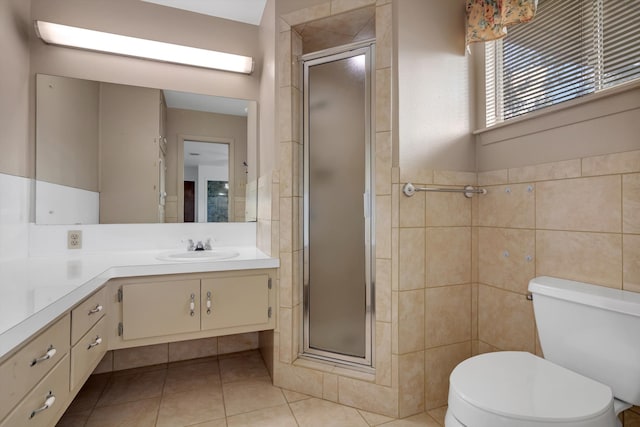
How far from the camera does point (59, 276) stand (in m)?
1.26

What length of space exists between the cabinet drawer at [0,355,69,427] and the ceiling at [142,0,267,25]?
84.4 inches

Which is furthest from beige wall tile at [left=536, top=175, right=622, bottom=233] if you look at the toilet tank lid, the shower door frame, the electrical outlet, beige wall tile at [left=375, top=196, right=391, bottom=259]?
the electrical outlet

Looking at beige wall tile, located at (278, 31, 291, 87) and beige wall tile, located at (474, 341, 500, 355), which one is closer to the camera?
beige wall tile, located at (474, 341, 500, 355)

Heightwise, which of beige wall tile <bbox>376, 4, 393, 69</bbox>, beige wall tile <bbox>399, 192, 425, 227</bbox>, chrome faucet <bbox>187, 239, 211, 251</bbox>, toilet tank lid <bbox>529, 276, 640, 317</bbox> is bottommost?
toilet tank lid <bbox>529, 276, 640, 317</bbox>

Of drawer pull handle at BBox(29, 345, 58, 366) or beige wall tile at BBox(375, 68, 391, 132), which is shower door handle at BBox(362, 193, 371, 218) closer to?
beige wall tile at BBox(375, 68, 391, 132)

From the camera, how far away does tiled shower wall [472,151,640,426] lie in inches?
47.1

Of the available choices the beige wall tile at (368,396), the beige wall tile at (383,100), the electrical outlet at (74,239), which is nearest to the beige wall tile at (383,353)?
the beige wall tile at (368,396)

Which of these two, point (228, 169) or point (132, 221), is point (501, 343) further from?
point (132, 221)

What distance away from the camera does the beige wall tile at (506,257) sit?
1535 millimetres

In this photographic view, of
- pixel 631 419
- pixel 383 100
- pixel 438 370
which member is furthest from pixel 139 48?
pixel 631 419

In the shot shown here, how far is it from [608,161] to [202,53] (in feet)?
7.67

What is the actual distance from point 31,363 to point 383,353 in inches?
54.3

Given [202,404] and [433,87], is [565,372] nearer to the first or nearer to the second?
[433,87]

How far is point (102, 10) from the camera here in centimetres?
196
